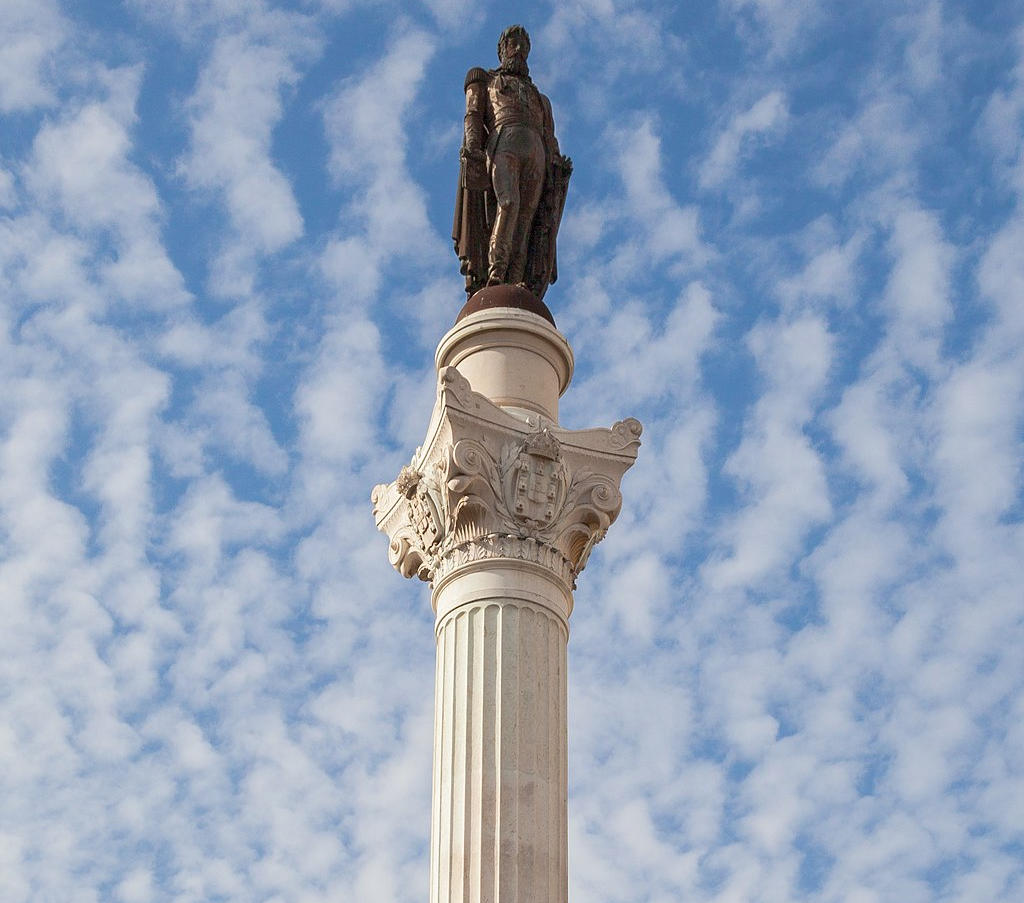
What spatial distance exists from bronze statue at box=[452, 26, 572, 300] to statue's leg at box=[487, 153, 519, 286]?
0.01 m

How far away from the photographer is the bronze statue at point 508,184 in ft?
89.4

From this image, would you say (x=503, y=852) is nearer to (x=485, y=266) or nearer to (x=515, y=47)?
(x=485, y=266)

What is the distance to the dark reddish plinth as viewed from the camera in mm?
25594

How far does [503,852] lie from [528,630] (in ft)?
9.70

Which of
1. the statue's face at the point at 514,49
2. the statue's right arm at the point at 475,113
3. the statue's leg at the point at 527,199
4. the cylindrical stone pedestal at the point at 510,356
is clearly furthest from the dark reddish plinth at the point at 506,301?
the statue's face at the point at 514,49

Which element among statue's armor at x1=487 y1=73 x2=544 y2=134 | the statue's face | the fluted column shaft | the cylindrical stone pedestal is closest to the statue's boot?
the cylindrical stone pedestal

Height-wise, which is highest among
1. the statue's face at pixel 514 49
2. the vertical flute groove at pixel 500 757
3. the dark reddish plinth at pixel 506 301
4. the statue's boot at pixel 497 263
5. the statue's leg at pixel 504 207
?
the statue's face at pixel 514 49

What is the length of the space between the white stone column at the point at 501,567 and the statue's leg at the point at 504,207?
1.94 metres

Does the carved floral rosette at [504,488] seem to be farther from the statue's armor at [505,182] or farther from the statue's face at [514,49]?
the statue's face at [514,49]

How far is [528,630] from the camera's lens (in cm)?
2236

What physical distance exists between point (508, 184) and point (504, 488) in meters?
6.05

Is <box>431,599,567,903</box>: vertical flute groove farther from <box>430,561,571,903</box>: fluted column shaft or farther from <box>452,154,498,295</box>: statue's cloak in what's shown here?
<box>452,154,498,295</box>: statue's cloak

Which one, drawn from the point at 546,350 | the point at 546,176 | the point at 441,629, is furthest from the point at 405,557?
the point at 546,176

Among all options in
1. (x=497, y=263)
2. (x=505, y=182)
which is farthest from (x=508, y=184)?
(x=497, y=263)
